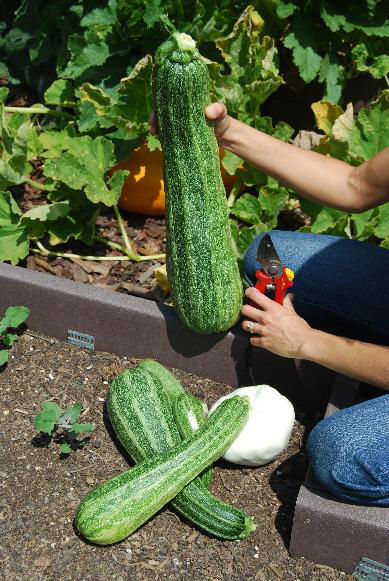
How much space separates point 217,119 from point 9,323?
1.32m

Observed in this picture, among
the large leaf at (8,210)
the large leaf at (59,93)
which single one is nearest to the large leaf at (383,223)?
the large leaf at (8,210)

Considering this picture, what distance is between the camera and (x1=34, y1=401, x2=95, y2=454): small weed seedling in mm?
3068

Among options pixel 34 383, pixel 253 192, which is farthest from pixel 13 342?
pixel 253 192

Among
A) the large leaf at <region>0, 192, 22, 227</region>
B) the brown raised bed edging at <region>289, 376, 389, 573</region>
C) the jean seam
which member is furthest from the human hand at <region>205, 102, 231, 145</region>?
the brown raised bed edging at <region>289, 376, 389, 573</region>

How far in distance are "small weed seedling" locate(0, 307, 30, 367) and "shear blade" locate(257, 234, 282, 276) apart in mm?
1143

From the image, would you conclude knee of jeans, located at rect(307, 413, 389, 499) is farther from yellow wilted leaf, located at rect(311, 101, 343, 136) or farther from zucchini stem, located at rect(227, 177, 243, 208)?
yellow wilted leaf, located at rect(311, 101, 343, 136)

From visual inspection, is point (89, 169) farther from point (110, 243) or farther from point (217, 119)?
point (217, 119)

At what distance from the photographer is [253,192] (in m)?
4.55

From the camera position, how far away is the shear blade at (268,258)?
3.21 metres

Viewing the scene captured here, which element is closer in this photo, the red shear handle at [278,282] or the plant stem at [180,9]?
the red shear handle at [278,282]

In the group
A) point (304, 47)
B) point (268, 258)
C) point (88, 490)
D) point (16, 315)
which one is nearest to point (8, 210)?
point (16, 315)

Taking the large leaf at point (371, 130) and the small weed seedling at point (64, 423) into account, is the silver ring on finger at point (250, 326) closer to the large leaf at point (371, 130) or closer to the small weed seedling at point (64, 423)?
the small weed seedling at point (64, 423)

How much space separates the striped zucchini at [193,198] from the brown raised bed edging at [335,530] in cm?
88

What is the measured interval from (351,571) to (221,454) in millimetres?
632
